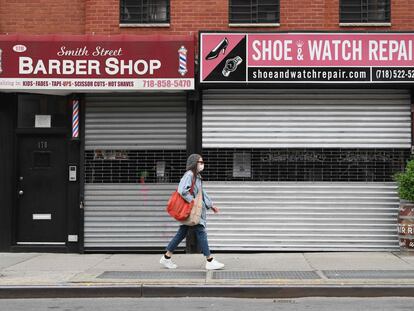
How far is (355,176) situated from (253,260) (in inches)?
99.1

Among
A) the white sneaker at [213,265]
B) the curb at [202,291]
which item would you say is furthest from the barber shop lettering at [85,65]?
the curb at [202,291]

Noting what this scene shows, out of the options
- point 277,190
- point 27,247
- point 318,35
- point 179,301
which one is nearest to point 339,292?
point 179,301

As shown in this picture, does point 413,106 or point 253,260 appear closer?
point 253,260

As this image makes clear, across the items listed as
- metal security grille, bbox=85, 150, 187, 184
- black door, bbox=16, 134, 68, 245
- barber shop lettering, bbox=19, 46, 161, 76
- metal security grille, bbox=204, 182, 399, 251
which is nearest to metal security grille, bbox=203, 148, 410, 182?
metal security grille, bbox=204, 182, 399, 251

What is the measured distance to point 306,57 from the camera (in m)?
10.9

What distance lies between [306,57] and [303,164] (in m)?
1.94

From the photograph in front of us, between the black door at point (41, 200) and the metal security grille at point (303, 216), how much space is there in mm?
2807

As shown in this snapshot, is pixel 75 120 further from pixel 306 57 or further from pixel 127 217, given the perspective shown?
pixel 306 57

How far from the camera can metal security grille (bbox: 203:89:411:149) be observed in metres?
11.2

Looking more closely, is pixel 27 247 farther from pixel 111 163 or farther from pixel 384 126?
pixel 384 126

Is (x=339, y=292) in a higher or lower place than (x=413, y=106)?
lower

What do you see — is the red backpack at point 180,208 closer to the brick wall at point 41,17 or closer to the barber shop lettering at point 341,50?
the barber shop lettering at point 341,50

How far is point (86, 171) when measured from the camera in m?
11.4

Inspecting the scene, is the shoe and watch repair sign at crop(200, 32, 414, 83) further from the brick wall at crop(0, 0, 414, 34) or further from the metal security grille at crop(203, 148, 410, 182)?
the metal security grille at crop(203, 148, 410, 182)
